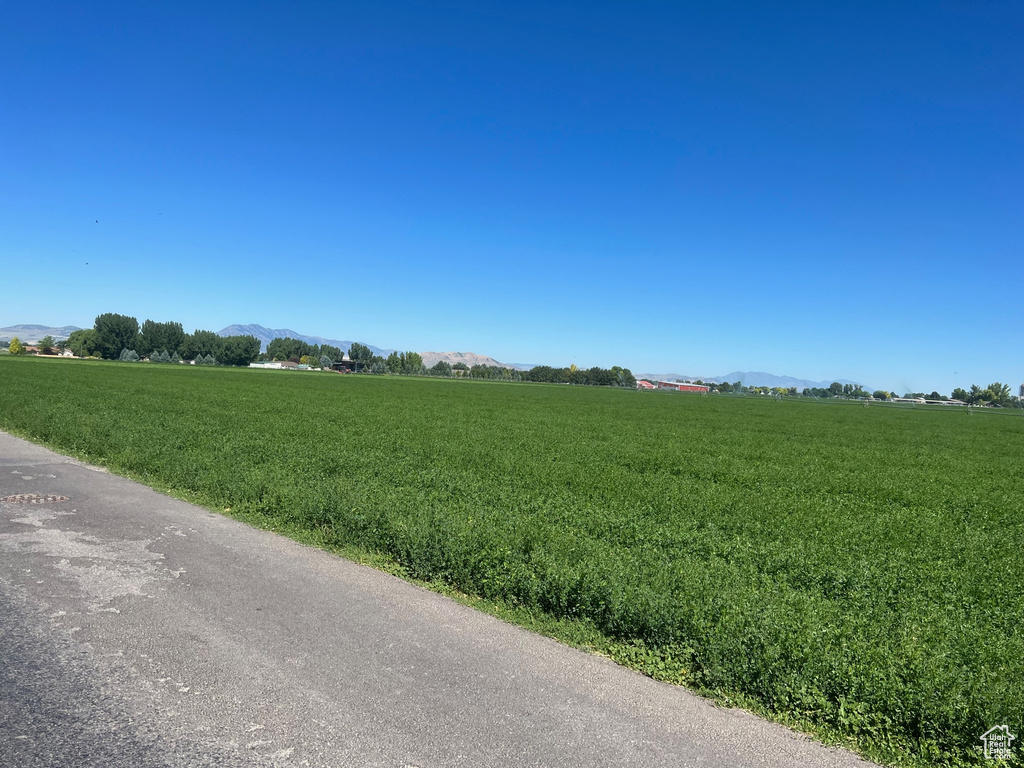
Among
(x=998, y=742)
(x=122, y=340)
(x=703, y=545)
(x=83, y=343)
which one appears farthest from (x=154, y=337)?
(x=998, y=742)

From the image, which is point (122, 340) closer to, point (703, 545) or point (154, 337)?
point (154, 337)

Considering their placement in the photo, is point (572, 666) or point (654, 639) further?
point (654, 639)

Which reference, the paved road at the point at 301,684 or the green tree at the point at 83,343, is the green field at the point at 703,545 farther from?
the green tree at the point at 83,343

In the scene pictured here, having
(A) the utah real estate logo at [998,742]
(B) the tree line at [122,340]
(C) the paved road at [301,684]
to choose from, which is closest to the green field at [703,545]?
(A) the utah real estate logo at [998,742]

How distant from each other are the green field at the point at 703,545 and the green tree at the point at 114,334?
18808 cm

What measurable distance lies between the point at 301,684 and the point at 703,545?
6.73 metres

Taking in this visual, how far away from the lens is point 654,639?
6.36 meters

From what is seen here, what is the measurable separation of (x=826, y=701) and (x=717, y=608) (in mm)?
1482

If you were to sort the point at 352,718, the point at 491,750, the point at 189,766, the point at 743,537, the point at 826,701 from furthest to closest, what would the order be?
the point at 743,537
the point at 826,701
the point at 352,718
the point at 491,750
the point at 189,766

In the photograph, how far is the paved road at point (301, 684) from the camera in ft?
13.9

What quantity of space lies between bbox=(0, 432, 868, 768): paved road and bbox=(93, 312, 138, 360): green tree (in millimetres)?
206434

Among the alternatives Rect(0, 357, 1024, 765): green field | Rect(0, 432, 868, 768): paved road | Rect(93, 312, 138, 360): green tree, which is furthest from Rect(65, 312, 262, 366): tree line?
Rect(0, 432, 868, 768): paved road

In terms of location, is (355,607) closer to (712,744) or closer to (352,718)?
(352,718)

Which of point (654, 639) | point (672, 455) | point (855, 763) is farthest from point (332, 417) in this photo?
point (855, 763)
